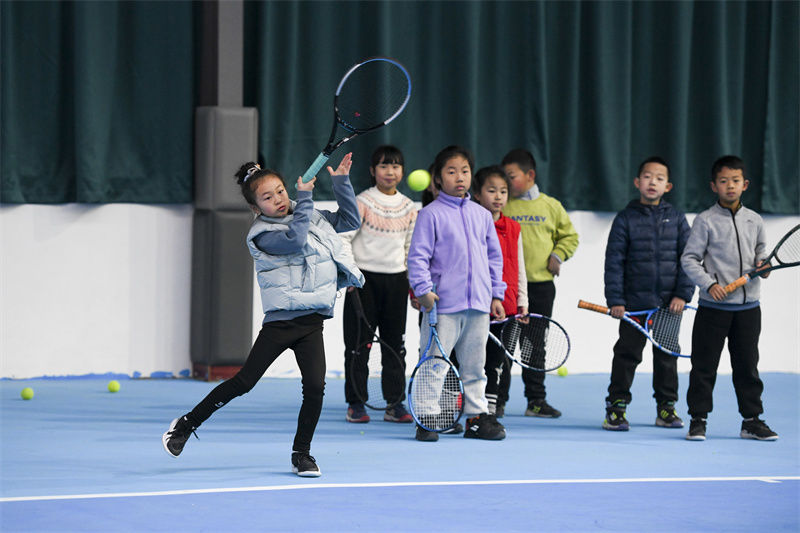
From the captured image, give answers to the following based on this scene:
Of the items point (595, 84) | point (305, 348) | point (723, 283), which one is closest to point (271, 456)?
point (305, 348)

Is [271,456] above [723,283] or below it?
below

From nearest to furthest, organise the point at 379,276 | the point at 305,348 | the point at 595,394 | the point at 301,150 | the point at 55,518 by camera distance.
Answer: the point at 55,518
the point at 305,348
the point at 379,276
the point at 595,394
the point at 301,150

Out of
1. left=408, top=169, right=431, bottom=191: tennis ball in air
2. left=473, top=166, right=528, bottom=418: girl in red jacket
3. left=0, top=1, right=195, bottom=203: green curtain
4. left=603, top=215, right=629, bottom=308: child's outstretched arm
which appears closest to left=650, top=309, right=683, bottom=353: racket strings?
left=603, top=215, right=629, bottom=308: child's outstretched arm

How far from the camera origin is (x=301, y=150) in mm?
7035

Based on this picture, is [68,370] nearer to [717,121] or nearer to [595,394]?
[595,394]

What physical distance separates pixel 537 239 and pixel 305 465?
86.0 inches

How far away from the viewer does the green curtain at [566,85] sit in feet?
23.2

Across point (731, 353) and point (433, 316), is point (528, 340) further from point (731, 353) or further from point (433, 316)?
point (731, 353)

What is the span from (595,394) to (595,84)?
2.31 meters

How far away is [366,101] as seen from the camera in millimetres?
4359

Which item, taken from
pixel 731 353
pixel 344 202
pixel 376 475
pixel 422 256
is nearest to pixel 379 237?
pixel 422 256

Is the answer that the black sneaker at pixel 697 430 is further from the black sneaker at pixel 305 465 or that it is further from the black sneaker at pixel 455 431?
the black sneaker at pixel 305 465

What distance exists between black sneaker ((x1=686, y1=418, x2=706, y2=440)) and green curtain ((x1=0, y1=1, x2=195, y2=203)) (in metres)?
3.64

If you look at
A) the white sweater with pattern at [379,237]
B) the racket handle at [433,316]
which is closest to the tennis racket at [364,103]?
the white sweater with pattern at [379,237]
